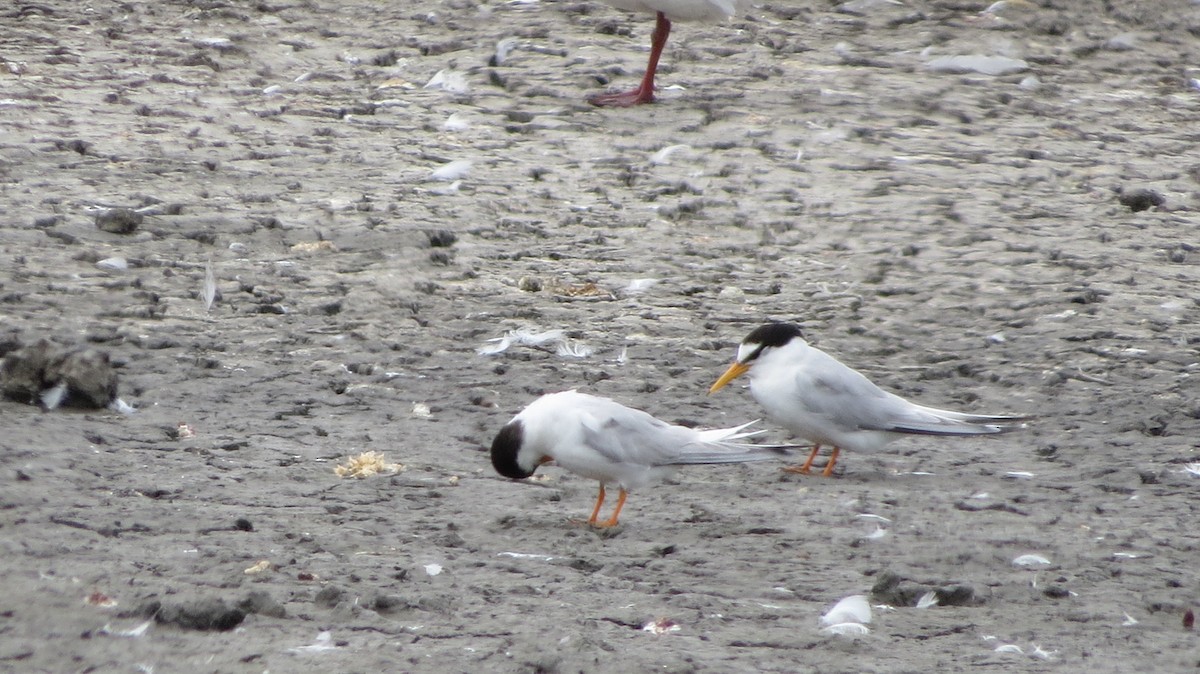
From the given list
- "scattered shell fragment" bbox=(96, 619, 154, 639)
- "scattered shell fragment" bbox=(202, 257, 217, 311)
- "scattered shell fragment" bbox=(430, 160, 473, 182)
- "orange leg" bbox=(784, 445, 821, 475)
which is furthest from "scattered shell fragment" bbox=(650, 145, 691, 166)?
"scattered shell fragment" bbox=(96, 619, 154, 639)

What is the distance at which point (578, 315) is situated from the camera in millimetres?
6641

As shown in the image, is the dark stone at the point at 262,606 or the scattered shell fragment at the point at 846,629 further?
the scattered shell fragment at the point at 846,629

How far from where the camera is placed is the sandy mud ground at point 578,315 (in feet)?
12.7

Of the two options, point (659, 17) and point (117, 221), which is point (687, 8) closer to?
point (659, 17)

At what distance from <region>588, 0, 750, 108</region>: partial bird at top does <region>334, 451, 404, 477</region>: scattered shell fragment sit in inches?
184

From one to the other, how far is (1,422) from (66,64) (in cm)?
508

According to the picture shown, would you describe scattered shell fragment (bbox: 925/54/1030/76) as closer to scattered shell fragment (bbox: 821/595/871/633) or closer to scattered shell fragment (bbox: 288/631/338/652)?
scattered shell fragment (bbox: 821/595/871/633)

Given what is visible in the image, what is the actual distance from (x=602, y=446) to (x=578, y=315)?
199 centimetres

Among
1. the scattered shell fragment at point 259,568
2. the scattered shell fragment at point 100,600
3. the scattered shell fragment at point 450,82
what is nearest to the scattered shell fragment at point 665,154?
the scattered shell fragment at point 450,82

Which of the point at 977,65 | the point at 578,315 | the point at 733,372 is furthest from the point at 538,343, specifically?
the point at 977,65

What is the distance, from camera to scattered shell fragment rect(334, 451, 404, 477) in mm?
4949

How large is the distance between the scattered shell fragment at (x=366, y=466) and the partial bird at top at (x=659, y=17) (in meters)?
4.66

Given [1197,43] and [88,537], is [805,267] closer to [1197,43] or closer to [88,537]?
[88,537]

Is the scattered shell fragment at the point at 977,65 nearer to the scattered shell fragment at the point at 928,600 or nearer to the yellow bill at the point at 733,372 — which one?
the yellow bill at the point at 733,372
